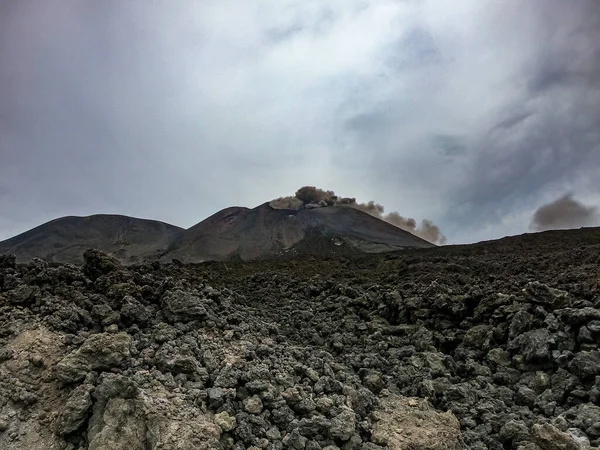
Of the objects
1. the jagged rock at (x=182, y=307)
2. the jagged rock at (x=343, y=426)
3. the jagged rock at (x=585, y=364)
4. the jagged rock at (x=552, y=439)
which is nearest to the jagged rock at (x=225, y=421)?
the jagged rock at (x=343, y=426)

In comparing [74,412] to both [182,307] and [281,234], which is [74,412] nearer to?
[182,307]

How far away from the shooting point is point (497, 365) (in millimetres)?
8578

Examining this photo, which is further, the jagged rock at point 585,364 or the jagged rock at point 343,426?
the jagged rock at point 585,364

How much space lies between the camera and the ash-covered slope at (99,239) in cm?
11294

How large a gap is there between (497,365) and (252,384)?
4713mm

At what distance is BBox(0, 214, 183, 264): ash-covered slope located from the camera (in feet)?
371

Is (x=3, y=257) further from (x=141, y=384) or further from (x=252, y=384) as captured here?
(x=252, y=384)

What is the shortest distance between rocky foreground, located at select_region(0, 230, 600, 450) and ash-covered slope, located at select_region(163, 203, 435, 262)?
2967 inches

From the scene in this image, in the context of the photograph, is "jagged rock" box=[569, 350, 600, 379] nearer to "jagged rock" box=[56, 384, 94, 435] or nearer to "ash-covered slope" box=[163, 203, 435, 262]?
"jagged rock" box=[56, 384, 94, 435]

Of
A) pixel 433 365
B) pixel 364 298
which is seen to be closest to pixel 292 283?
pixel 364 298

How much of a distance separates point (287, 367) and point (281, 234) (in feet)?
347

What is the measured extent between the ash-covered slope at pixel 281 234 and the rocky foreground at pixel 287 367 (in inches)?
2967

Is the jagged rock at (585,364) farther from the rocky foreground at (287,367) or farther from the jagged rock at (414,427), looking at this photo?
the jagged rock at (414,427)

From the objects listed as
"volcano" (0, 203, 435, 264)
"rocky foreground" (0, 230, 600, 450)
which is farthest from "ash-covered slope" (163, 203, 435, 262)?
"rocky foreground" (0, 230, 600, 450)
